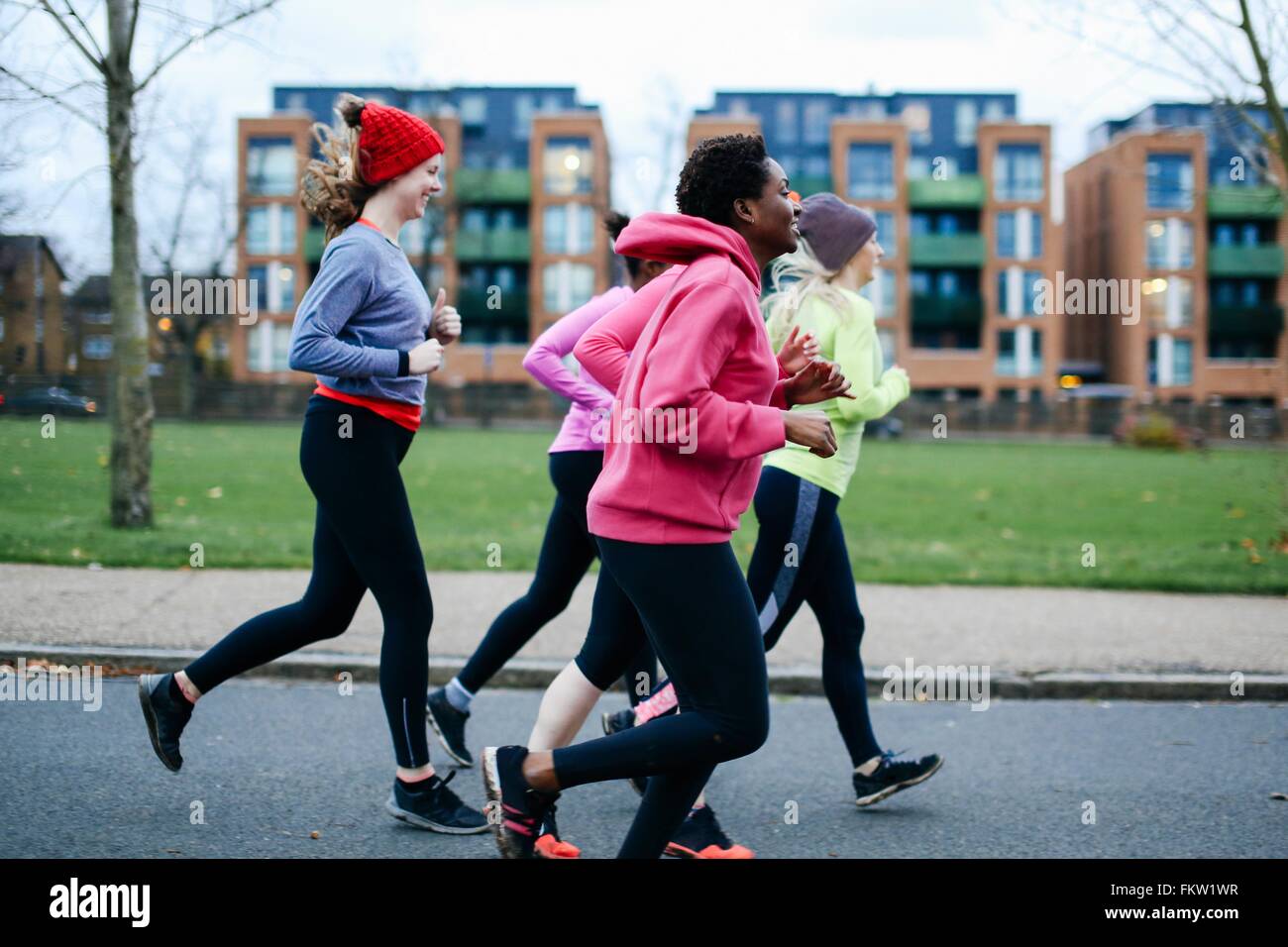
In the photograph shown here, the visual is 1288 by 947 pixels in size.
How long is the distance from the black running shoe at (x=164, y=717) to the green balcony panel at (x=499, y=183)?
53842mm

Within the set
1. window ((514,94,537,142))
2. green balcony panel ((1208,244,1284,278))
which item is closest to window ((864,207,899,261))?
green balcony panel ((1208,244,1284,278))

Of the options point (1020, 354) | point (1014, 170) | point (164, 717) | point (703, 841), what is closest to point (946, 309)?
point (1020, 354)

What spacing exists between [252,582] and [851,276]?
5.37m

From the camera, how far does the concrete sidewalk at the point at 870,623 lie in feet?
21.4

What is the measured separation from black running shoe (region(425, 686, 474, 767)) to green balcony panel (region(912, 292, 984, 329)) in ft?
190

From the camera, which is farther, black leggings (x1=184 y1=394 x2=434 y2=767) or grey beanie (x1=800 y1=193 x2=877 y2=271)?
grey beanie (x1=800 y1=193 x2=877 y2=271)

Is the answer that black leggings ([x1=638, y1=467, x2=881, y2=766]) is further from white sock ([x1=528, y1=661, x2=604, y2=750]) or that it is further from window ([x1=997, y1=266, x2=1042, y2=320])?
window ([x1=997, y1=266, x2=1042, y2=320])

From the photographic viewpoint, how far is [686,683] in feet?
9.39

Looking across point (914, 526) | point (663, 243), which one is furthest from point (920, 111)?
point (663, 243)

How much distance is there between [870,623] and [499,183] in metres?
57.2

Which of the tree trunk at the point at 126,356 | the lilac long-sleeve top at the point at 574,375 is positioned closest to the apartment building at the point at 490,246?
the tree trunk at the point at 126,356

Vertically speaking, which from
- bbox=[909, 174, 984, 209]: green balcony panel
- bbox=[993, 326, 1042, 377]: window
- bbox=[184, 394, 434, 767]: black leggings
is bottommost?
bbox=[184, 394, 434, 767]: black leggings

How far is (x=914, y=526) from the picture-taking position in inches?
553

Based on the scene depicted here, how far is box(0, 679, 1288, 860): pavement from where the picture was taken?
381 cm
